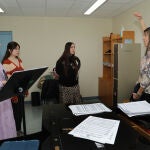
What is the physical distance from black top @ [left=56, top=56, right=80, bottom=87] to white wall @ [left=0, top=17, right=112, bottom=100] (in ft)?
6.60

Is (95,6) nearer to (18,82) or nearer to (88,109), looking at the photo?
(18,82)

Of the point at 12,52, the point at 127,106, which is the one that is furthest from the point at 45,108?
the point at 12,52

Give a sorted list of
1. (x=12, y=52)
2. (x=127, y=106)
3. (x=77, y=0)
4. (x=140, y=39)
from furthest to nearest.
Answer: (x=140, y=39), (x=77, y=0), (x=12, y=52), (x=127, y=106)

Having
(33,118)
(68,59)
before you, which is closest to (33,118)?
(33,118)

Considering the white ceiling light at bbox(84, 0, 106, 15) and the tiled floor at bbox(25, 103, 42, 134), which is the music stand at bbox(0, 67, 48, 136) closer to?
the tiled floor at bbox(25, 103, 42, 134)

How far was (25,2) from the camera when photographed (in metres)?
3.80

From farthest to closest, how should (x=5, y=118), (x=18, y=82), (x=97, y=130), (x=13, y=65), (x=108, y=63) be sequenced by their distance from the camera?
(x=108, y=63)
(x=13, y=65)
(x=5, y=118)
(x=18, y=82)
(x=97, y=130)

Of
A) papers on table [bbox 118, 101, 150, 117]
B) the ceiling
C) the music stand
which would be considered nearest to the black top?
the ceiling

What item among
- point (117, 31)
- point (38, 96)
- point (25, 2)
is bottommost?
point (38, 96)

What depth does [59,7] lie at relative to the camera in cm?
423

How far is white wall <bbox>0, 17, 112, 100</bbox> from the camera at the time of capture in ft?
16.7

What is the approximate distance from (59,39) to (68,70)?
218cm

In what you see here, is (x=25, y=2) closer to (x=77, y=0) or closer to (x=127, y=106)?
(x=77, y=0)

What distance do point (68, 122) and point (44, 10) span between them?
155 inches
